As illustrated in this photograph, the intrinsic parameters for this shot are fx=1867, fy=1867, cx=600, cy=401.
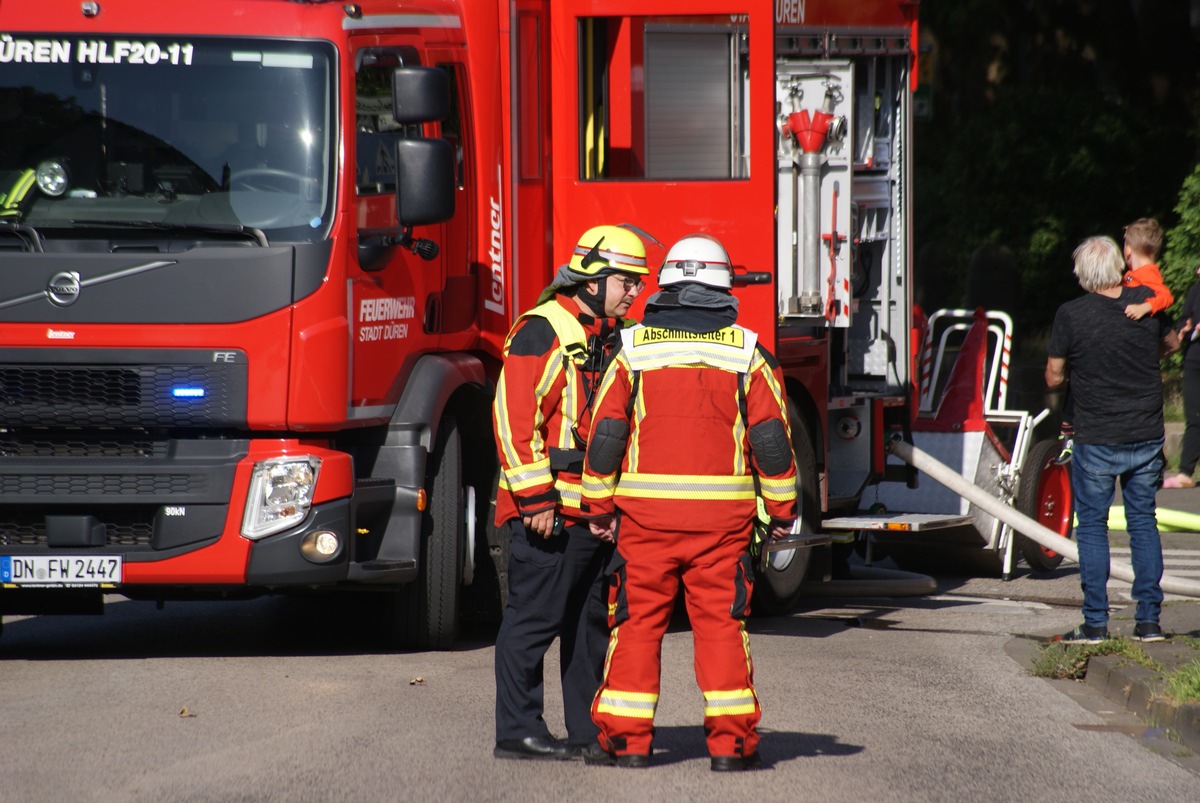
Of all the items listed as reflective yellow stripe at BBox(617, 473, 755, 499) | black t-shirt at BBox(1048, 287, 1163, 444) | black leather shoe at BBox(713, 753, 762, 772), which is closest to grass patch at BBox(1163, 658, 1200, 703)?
black t-shirt at BBox(1048, 287, 1163, 444)

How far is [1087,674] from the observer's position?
7996mm

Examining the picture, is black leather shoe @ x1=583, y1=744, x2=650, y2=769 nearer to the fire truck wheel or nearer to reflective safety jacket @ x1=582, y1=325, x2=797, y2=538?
reflective safety jacket @ x1=582, y1=325, x2=797, y2=538

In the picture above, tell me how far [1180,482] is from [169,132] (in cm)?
971

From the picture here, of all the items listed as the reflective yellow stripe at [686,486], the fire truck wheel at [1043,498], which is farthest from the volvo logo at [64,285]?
the fire truck wheel at [1043,498]

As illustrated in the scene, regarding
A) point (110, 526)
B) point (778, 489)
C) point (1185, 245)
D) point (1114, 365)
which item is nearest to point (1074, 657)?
point (1114, 365)

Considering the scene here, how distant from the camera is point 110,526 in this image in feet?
25.2

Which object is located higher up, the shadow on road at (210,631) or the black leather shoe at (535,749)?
the black leather shoe at (535,749)

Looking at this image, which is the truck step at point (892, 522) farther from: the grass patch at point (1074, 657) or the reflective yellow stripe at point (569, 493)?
the reflective yellow stripe at point (569, 493)

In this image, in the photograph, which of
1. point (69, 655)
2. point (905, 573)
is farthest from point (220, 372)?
point (905, 573)

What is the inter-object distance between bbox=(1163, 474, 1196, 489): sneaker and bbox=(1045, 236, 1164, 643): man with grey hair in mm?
6800

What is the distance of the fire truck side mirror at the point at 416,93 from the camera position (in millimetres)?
7715

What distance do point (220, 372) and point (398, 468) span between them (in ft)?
2.97

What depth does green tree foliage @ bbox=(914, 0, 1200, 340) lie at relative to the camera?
20.7 m

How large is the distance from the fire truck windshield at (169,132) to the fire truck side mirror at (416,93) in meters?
0.29
